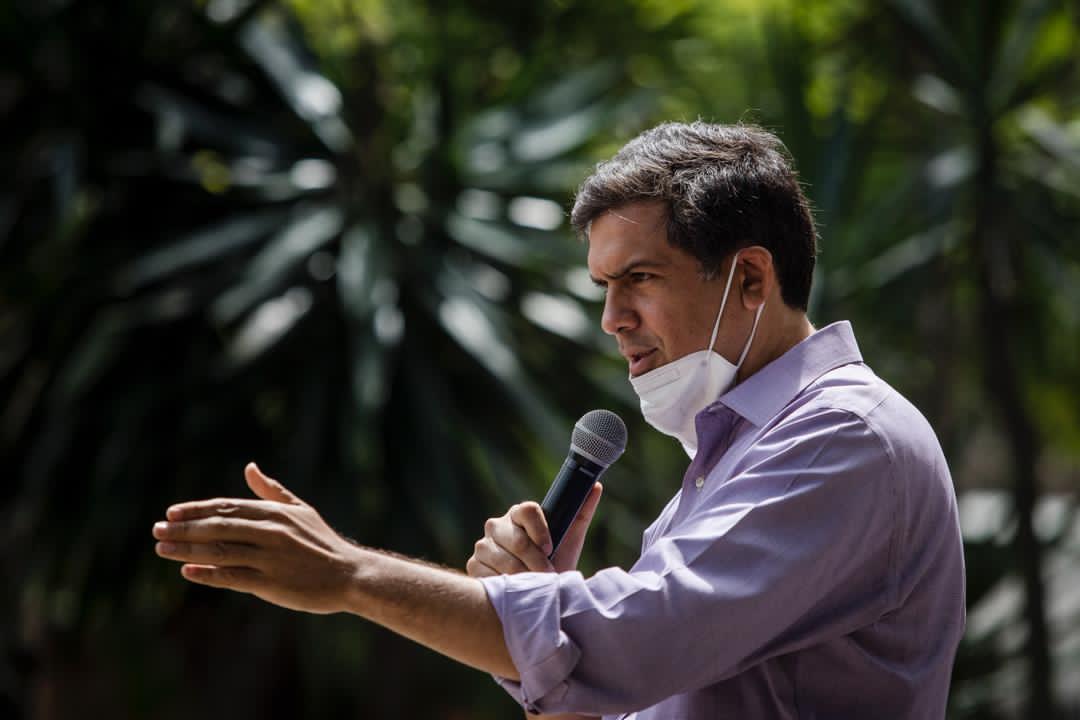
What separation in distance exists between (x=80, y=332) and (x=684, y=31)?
366 cm

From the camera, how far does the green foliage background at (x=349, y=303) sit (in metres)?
6.23

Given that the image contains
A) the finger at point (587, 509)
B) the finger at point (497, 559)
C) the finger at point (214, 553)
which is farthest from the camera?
the finger at point (587, 509)

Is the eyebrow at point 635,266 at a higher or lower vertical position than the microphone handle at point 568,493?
higher

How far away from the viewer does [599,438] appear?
198 centimetres

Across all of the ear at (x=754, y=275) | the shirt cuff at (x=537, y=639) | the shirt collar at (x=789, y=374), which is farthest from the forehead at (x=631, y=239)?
the shirt cuff at (x=537, y=639)

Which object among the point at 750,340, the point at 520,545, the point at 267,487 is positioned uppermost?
the point at 750,340

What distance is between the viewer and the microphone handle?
1888mm

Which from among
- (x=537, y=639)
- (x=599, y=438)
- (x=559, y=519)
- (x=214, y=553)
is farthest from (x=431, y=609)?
(x=599, y=438)

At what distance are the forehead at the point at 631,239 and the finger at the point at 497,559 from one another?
407mm

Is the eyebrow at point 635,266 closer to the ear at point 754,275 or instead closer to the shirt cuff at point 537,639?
the ear at point 754,275

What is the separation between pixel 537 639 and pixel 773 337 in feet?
2.02

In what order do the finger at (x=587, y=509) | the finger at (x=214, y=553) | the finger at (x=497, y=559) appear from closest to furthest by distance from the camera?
1. the finger at (x=214, y=553)
2. the finger at (x=497, y=559)
3. the finger at (x=587, y=509)

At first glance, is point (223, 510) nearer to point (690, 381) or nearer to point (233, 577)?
point (233, 577)

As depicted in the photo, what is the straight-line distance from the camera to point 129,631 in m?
6.61
